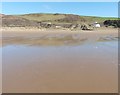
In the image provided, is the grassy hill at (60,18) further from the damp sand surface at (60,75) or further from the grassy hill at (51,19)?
the damp sand surface at (60,75)

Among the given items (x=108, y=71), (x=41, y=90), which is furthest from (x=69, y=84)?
(x=108, y=71)

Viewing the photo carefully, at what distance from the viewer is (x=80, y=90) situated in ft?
20.3

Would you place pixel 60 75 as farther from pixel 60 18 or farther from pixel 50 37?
pixel 60 18

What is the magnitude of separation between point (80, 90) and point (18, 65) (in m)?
3.84

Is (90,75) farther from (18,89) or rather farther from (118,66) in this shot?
(18,89)

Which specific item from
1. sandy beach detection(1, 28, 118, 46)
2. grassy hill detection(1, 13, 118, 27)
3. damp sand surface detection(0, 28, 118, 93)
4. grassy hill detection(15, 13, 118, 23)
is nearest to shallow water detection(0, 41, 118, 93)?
damp sand surface detection(0, 28, 118, 93)

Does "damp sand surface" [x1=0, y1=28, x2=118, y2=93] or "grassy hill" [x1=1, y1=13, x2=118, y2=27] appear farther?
"grassy hill" [x1=1, y1=13, x2=118, y2=27]

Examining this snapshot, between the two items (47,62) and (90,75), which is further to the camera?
(47,62)

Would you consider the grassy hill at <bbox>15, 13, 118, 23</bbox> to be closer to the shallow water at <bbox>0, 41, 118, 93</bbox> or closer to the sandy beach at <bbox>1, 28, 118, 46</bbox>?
the sandy beach at <bbox>1, 28, 118, 46</bbox>

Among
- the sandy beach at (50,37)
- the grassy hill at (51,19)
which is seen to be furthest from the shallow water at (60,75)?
the grassy hill at (51,19)

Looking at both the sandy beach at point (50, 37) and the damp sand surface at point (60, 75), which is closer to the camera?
the damp sand surface at point (60, 75)

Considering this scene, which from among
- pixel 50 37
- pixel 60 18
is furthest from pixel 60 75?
pixel 60 18

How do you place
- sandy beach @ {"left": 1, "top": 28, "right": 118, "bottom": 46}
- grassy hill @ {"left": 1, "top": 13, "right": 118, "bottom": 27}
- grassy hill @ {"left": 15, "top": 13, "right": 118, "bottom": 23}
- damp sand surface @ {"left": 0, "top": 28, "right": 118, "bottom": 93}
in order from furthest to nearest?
grassy hill @ {"left": 15, "top": 13, "right": 118, "bottom": 23} → grassy hill @ {"left": 1, "top": 13, "right": 118, "bottom": 27} → sandy beach @ {"left": 1, "top": 28, "right": 118, "bottom": 46} → damp sand surface @ {"left": 0, "top": 28, "right": 118, "bottom": 93}

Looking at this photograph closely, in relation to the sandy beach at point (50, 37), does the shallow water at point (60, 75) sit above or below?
above
